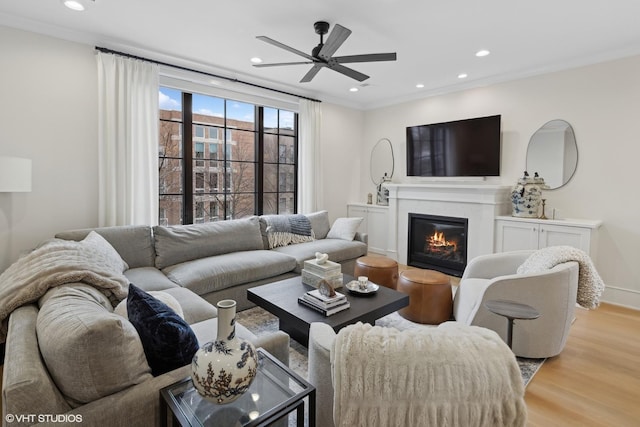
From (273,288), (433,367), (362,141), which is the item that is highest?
(362,141)

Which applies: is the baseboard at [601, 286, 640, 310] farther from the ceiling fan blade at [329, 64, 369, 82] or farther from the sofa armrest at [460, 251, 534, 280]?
the ceiling fan blade at [329, 64, 369, 82]

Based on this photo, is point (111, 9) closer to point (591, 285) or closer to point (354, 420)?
point (354, 420)

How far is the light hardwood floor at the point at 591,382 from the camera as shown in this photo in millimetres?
1813

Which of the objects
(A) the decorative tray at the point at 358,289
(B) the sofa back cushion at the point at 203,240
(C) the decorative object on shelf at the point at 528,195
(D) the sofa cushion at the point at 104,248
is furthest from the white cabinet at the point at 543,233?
(D) the sofa cushion at the point at 104,248

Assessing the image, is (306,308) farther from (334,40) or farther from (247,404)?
(334,40)

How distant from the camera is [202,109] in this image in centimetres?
412

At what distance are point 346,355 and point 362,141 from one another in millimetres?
5289

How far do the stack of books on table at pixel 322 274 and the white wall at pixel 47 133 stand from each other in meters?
2.34

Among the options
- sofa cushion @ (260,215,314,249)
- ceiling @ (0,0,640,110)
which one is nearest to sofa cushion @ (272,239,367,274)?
sofa cushion @ (260,215,314,249)

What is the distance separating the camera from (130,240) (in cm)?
300

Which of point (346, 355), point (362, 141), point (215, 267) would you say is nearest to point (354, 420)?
point (346, 355)

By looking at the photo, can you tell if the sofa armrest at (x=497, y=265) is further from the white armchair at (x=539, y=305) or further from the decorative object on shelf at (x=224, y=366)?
the decorative object on shelf at (x=224, y=366)

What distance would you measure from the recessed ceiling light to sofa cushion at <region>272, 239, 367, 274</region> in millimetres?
2790

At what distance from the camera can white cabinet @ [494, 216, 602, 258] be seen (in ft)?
10.9
